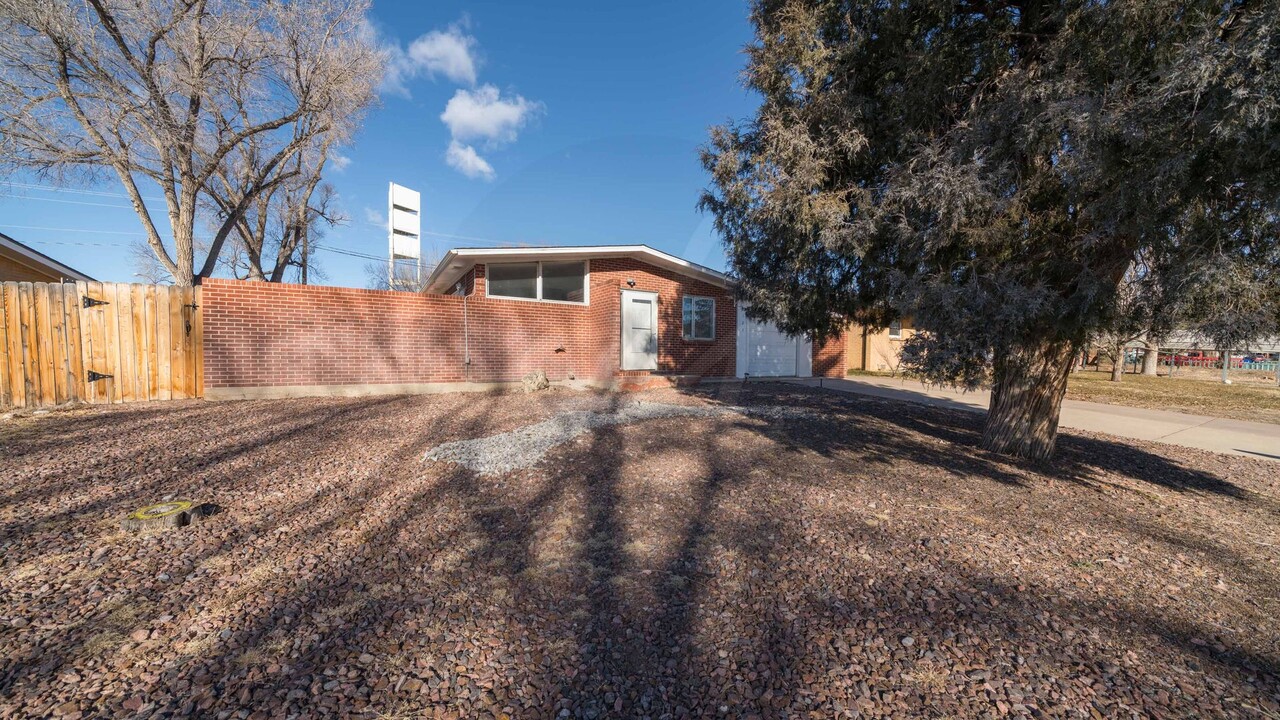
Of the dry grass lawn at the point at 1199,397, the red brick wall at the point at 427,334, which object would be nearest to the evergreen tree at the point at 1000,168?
the red brick wall at the point at 427,334

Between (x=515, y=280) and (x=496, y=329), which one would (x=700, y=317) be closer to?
(x=515, y=280)

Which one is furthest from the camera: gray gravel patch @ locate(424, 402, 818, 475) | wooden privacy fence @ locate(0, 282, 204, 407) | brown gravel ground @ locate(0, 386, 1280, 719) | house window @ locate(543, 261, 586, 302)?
house window @ locate(543, 261, 586, 302)

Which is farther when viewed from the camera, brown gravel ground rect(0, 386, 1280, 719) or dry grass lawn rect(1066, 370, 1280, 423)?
dry grass lawn rect(1066, 370, 1280, 423)

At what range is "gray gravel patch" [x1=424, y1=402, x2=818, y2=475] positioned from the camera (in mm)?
4598

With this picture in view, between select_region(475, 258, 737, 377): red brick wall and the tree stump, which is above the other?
select_region(475, 258, 737, 377): red brick wall

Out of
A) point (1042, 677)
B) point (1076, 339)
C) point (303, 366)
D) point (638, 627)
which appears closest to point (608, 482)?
point (638, 627)

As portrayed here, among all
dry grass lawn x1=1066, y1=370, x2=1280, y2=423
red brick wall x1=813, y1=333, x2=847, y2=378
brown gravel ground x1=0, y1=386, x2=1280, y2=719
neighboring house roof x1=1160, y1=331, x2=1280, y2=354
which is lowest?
brown gravel ground x1=0, y1=386, x2=1280, y2=719

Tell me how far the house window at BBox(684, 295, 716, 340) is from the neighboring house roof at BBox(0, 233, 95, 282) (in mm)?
14459

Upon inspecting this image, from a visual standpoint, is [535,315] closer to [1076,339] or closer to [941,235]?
[941,235]

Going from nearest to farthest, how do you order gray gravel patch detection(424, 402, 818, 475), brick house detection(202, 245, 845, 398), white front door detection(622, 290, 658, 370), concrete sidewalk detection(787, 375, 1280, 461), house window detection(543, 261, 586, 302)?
gray gravel patch detection(424, 402, 818, 475) < concrete sidewalk detection(787, 375, 1280, 461) < brick house detection(202, 245, 845, 398) < white front door detection(622, 290, 658, 370) < house window detection(543, 261, 586, 302)

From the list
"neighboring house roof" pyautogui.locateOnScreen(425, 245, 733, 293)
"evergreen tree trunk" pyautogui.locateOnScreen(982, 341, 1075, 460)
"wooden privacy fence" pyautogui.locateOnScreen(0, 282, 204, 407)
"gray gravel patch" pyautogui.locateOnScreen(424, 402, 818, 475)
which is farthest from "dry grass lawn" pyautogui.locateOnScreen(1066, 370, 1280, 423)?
"wooden privacy fence" pyautogui.locateOnScreen(0, 282, 204, 407)

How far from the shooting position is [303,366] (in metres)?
8.52

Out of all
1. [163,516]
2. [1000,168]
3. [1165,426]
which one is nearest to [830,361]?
[1165,426]

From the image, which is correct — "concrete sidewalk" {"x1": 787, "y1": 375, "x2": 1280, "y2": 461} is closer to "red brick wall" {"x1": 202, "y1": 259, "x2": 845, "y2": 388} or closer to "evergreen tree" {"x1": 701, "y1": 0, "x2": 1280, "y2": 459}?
"evergreen tree" {"x1": 701, "y1": 0, "x2": 1280, "y2": 459}
